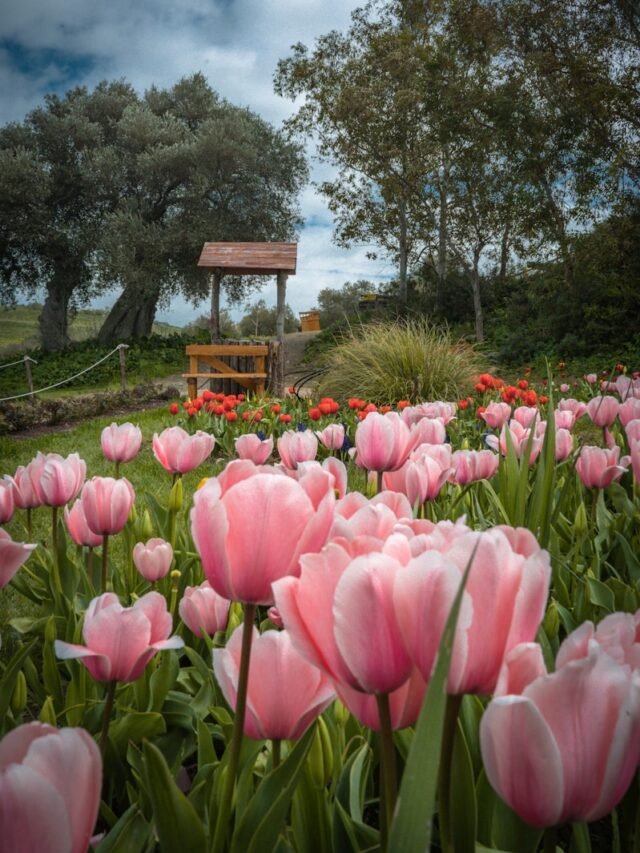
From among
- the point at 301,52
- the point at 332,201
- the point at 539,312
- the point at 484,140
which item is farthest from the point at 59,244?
the point at 539,312

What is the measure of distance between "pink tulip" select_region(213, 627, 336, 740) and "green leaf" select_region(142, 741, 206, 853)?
0.28 ft

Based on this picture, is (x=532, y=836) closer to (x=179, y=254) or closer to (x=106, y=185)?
(x=179, y=254)

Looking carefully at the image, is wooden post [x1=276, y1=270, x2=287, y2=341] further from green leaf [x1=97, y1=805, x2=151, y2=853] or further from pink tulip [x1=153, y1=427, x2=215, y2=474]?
green leaf [x1=97, y1=805, x2=151, y2=853]

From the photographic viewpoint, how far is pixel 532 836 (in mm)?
664

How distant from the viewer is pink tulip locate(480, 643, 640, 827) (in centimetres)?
41

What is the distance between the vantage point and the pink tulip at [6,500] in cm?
136

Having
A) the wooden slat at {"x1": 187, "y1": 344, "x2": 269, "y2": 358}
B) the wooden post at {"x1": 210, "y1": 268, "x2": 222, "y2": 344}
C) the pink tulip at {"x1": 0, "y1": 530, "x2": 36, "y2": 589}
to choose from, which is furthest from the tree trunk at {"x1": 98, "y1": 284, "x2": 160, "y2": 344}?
the pink tulip at {"x1": 0, "y1": 530, "x2": 36, "y2": 589}

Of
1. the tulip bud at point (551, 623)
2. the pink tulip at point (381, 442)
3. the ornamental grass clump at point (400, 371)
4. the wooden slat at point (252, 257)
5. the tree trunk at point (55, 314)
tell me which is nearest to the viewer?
the tulip bud at point (551, 623)

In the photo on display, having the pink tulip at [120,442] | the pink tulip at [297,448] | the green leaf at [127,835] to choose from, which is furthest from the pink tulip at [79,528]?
the green leaf at [127,835]

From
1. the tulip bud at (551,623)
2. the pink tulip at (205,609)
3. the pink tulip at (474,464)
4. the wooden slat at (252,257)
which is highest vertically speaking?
the wooden slat at (252,257)

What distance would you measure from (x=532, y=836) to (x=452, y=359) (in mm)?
7594

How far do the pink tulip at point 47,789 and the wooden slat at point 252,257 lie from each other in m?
11.6

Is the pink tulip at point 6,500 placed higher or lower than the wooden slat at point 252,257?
lower

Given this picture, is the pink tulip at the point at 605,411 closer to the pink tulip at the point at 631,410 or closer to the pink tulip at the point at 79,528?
the pink tulip at the point at 631,410
